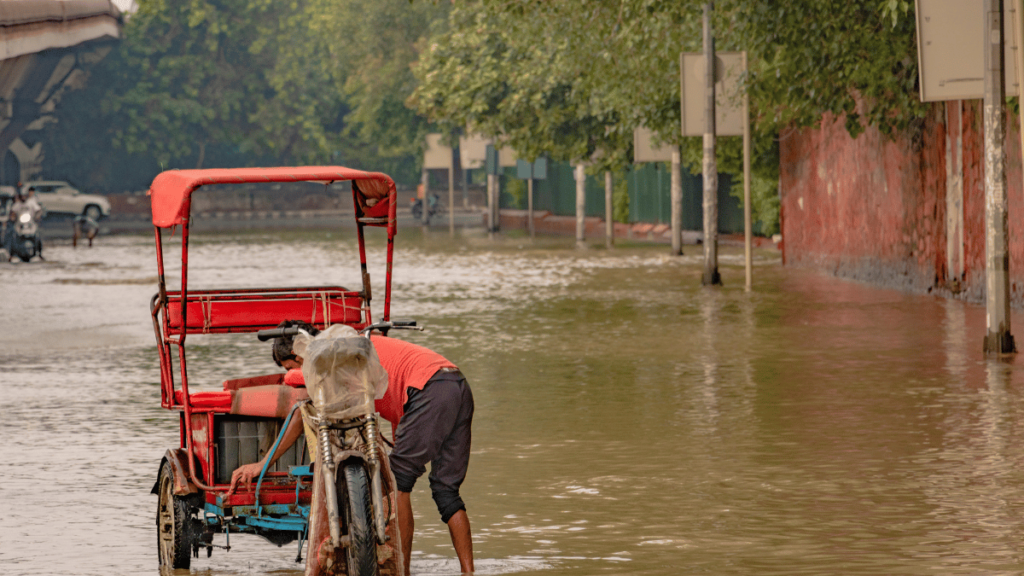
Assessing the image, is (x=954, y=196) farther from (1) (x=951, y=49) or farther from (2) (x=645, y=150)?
(2) (x=645, y=150)

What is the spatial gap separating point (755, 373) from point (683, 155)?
21.1 metres

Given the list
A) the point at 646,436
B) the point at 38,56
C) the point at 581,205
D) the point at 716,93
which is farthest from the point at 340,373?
the point at 38,56

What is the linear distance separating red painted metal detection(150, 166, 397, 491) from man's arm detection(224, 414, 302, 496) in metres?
0.11

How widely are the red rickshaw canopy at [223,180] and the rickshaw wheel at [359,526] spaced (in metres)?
1.69

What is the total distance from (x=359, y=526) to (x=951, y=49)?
9.88 m

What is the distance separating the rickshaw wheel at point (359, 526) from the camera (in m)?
6.04

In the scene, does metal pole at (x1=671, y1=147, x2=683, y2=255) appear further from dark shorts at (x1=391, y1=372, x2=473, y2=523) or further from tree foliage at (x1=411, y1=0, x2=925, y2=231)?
dark shorts at (x1=391, y1=372, x2=473, y2=523)

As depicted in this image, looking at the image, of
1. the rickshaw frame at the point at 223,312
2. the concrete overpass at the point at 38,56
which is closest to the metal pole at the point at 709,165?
the rickshaw frame at the point at 223,312

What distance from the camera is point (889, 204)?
75.6ft

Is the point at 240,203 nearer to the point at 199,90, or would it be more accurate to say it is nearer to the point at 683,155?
the point at 199,90

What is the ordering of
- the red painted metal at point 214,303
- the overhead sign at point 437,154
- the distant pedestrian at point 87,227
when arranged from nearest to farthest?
the red painted metal at point 214,303, the distant pedestrian at point 87,227, the overhead sign at point 437,154

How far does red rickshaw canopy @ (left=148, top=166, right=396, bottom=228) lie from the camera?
745 cm

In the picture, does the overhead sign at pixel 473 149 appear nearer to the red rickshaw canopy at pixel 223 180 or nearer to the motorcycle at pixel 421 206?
the motorcycle at pixel 421 206

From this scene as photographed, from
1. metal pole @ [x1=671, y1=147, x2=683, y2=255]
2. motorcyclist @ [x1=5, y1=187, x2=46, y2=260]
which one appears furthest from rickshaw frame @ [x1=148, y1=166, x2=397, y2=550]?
motorcyclist @ [x1=5, y1=187, x2=46, y2=260]
